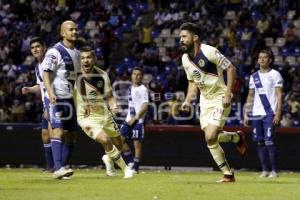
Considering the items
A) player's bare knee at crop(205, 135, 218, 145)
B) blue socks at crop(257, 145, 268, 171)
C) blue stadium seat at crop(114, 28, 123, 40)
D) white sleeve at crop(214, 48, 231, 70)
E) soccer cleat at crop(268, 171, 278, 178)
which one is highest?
blue stadium seat at crop(114, 28, 123, 40)

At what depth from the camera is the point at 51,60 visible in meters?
14.5

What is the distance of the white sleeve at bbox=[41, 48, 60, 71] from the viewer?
567 inches

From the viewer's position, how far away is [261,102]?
58.3ft

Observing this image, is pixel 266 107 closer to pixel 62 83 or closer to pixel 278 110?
pixel 278 110

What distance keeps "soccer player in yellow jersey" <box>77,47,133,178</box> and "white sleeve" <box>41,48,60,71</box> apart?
66cm

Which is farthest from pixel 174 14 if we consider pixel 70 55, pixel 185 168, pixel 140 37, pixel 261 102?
pixel 70 55

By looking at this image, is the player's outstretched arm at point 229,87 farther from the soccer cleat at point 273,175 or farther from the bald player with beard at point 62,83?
the soccer cleat at point 273,175

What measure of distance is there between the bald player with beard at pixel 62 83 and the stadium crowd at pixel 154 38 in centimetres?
863

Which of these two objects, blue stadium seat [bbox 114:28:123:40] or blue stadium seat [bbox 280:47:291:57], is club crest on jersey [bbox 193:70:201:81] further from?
blue stadium seat [bbox 114:28:123:40]

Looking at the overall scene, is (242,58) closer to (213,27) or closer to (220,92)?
(213,27)

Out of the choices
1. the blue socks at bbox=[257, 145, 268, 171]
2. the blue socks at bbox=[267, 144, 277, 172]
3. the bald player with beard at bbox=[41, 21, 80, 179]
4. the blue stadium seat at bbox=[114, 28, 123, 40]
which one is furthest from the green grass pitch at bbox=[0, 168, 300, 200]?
the blue stadium seat at bbox=[114, 28, 123, 40]

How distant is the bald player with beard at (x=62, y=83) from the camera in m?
14.5

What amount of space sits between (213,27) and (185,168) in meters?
8.77

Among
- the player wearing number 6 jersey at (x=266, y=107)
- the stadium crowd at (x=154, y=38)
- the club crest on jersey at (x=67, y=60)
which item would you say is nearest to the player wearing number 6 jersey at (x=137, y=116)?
the player wearing number 6 jersey at (x=266, y=107)
